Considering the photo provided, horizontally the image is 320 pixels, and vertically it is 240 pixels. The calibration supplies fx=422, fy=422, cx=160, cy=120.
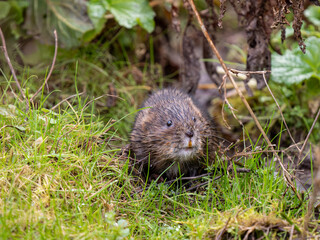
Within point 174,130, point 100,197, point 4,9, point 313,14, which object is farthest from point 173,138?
point 313,14

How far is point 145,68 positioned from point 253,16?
2309 mm

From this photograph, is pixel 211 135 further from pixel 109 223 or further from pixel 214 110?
pixel 214 110

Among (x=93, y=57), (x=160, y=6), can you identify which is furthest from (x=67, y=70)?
(x=160, y=6)

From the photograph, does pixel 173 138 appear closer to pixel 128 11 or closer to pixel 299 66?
pixel 299 66

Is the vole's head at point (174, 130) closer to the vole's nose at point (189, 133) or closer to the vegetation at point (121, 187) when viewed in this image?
the vole's nose at point (189, 133)

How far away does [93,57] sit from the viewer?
247 inches

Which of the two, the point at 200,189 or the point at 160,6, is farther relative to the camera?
the point at 160,6

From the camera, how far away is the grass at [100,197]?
117 inches

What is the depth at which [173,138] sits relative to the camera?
389 centimetres

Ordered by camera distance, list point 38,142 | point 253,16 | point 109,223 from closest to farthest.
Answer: point 109,223
point 38,142
point 253,16

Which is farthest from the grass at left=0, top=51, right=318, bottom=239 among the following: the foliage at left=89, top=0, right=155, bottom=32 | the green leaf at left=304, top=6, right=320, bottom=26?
the green leaf at left=304, top=6, right=320, bottom=26

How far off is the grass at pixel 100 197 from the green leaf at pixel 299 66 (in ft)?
4.90

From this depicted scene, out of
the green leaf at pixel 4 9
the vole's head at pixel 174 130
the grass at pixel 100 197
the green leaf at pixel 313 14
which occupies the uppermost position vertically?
the green leaf at pixel 313 14

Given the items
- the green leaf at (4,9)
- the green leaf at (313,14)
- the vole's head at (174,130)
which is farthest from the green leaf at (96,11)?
the green leaf at (313,14)
